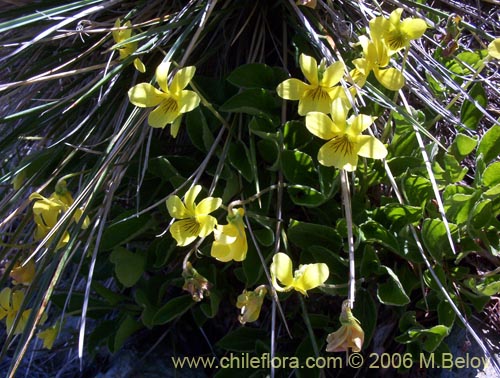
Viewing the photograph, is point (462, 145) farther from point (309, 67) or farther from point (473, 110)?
point (309, 67)

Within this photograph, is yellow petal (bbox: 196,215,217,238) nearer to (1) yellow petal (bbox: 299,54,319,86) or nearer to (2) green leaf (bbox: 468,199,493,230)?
(1) yellow petal (bbox: 299,54,319,86)

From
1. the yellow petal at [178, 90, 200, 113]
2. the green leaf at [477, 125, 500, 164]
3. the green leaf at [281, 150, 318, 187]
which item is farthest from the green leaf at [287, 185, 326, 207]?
the green leaf at [477, 125, 500, 164]

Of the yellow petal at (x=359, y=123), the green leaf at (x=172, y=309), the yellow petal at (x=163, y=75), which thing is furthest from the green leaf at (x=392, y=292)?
the yellow petal at (x=163, y=75)

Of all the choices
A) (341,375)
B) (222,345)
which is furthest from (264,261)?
(341,375)

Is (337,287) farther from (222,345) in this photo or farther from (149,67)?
(149,67)

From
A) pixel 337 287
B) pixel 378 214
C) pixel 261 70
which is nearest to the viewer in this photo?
pixel 337 287

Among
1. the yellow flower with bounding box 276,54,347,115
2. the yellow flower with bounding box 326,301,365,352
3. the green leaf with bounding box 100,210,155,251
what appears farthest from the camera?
the green leaf with bounding box 100,210,155,251
